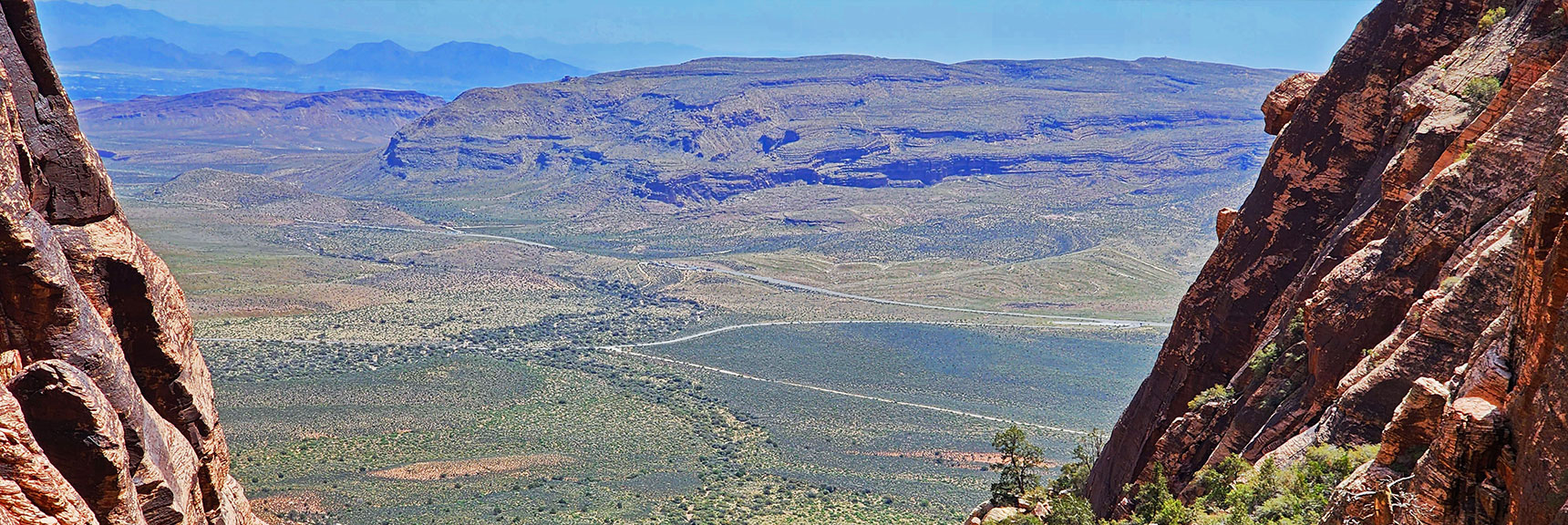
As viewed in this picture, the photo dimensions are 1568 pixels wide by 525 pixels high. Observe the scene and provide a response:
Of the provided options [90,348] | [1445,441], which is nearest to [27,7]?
[90,348]

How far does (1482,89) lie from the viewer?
2378 centimetres

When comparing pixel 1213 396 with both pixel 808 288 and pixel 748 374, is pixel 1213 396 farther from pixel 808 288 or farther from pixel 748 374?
pixel 808 288

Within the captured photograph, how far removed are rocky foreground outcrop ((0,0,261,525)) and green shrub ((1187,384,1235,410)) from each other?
21424 millimetres

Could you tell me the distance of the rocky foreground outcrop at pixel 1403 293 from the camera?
504 inches

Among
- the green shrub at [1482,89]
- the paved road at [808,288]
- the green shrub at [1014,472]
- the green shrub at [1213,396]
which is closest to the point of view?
the green shrub at [1482,89]

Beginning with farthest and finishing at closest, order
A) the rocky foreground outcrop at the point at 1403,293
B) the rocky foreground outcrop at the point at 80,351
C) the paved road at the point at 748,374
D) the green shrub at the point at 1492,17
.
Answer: the paved road at the point at 748,374
the green shrub at the point at 1492,17
the rocky foreground outcrop at the point at 80,351
the rocky foreground outcrop at the point at 1403,293

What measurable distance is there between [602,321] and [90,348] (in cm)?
10775

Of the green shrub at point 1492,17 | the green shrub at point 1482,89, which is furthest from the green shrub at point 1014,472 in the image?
the green shrub at point 1482,89

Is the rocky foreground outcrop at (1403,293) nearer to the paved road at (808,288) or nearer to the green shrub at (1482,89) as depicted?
the green shrub at (1482,89)

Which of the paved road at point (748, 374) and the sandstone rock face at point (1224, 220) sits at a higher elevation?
the sandstone rock face at point (1224, 220)

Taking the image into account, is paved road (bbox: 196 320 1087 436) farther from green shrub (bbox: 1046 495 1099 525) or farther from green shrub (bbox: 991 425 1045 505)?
green shrub (bbox: 1046 495 1099 525)

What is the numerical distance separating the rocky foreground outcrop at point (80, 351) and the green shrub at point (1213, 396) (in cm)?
2142

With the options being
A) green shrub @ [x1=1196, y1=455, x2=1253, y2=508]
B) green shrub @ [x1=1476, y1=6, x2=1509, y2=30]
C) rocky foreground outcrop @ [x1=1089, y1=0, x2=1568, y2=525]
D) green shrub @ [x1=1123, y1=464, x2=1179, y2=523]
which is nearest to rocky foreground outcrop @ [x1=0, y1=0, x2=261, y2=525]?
rocky foreground outcrop @ [x1=1089, y1=0, x2=1568, y2=525]

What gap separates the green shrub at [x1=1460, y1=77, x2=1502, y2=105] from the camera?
77.3 feet
